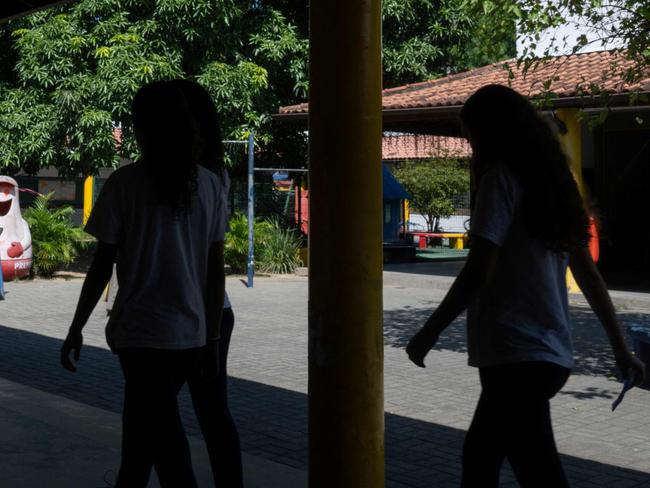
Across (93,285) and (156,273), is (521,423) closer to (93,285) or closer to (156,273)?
Result: (156,273)

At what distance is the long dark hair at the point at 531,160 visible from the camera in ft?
10.4

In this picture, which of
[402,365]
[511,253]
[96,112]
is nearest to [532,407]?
[511,253]

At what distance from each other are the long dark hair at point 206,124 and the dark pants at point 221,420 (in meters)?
0.59

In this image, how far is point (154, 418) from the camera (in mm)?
3461

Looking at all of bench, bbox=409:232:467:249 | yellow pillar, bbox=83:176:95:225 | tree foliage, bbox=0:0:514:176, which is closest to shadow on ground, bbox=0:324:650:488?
tree foliage, bbox=0:0:514:176

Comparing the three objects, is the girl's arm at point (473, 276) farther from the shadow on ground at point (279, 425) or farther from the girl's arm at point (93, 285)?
the shadow on ground at point (279, 425)

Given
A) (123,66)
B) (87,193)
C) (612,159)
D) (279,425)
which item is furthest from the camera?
(87,193)

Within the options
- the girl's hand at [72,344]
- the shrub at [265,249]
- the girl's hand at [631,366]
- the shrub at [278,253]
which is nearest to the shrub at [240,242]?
the shrub at [265,249]

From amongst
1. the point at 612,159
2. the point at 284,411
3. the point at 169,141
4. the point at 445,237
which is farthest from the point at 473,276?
the point at 445,237

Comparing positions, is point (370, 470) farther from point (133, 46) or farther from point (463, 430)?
point (133, 46)

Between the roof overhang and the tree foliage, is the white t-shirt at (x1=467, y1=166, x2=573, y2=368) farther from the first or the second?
the tree foliage

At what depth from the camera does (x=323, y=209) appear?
325cm

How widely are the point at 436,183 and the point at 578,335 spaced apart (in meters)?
A: 20.0

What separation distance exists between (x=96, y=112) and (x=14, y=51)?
13.2ft
